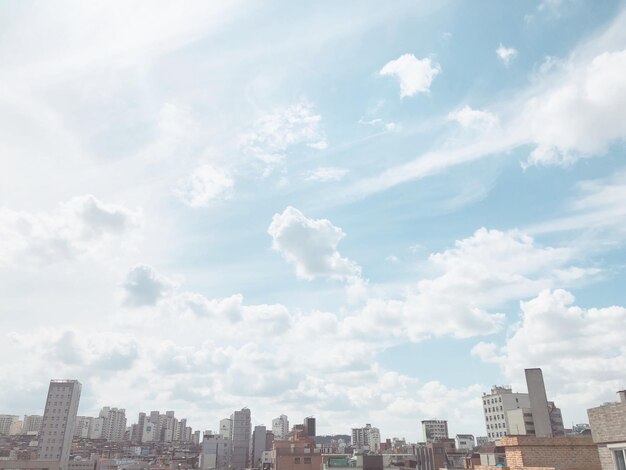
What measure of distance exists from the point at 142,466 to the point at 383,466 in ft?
260

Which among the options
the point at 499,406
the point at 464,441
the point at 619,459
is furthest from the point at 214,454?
the point at 619,459

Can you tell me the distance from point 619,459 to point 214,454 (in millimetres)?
168264

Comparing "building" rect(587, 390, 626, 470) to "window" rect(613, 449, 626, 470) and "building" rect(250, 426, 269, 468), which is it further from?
"building" rect(250, 426, 269, 468)

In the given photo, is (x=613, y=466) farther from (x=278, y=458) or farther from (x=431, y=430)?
(x=431, y=430)

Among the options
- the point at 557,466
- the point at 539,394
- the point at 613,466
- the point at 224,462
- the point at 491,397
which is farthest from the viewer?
the point at 224,462

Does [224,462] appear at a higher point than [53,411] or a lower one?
lower

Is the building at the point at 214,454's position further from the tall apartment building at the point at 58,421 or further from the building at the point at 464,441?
the building at the point at 464,441

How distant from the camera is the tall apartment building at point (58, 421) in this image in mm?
142125

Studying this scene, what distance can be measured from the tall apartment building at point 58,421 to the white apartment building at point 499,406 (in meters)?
125

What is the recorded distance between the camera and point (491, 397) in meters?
148

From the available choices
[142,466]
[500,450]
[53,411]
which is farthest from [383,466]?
[53,411]

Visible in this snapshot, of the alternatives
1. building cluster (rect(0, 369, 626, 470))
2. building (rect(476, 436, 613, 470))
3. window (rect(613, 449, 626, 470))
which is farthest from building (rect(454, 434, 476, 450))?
window (rect(613, 449, 626, 470))

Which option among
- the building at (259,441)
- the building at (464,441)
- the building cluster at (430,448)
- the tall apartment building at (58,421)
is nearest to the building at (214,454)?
the building cluster at (430,448)

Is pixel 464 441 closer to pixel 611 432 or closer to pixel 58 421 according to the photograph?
pixel 58 421
